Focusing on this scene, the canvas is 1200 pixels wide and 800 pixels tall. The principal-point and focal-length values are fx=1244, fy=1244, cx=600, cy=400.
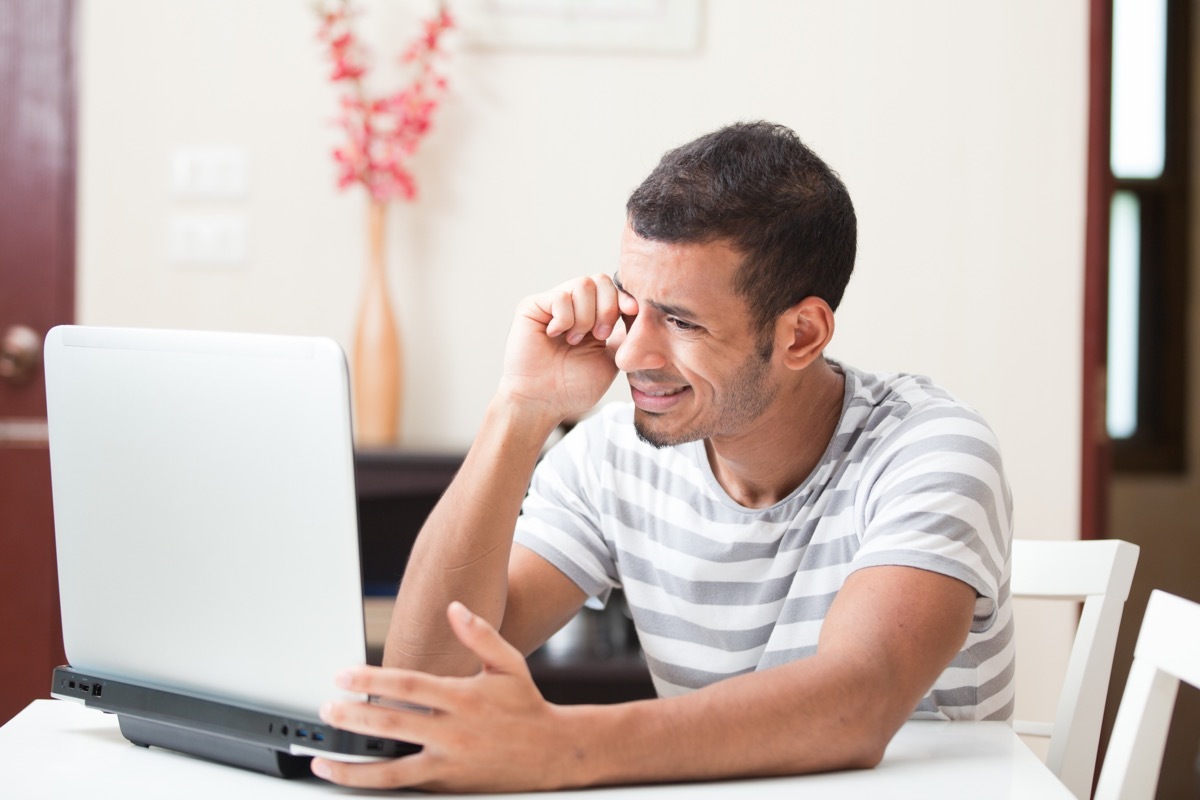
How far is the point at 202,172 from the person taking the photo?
2521mm

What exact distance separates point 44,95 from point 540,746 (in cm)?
220

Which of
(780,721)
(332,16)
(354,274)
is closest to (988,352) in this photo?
(354,274)

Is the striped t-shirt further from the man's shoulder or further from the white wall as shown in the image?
the white wall

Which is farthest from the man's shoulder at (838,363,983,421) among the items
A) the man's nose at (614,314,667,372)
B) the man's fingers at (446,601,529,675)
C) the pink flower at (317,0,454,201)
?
the pink flower at (317,0,454,201)

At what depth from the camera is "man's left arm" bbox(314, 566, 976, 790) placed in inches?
32.0

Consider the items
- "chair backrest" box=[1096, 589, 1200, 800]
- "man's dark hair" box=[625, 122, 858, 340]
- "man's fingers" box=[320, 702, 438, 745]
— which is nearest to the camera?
"man's fingers" box=[320, 702, 438, 745]

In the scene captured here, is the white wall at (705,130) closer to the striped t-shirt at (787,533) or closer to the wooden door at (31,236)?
the wooden door at (31,236)

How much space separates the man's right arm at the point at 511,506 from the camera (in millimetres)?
1207

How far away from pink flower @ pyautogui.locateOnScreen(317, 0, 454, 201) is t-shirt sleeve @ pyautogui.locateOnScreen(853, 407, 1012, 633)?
1487 mm

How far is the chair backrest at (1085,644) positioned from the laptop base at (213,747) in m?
0.76

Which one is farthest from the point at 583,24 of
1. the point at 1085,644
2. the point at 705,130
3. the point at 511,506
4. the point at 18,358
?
the point at 1085,644

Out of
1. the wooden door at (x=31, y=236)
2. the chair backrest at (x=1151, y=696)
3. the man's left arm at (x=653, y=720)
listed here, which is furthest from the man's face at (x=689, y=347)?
the wooden door at (x=31, y=236)

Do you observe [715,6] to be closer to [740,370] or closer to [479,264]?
[479,264]

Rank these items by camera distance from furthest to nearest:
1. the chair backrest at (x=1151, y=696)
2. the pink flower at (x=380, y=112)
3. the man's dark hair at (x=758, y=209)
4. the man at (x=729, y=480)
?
the pink flower at (x=380, y=112), the man's dark hair at (x=758, y=209), the man at (x=729, y=480), the chair backrest at (x=1151, y=696)
